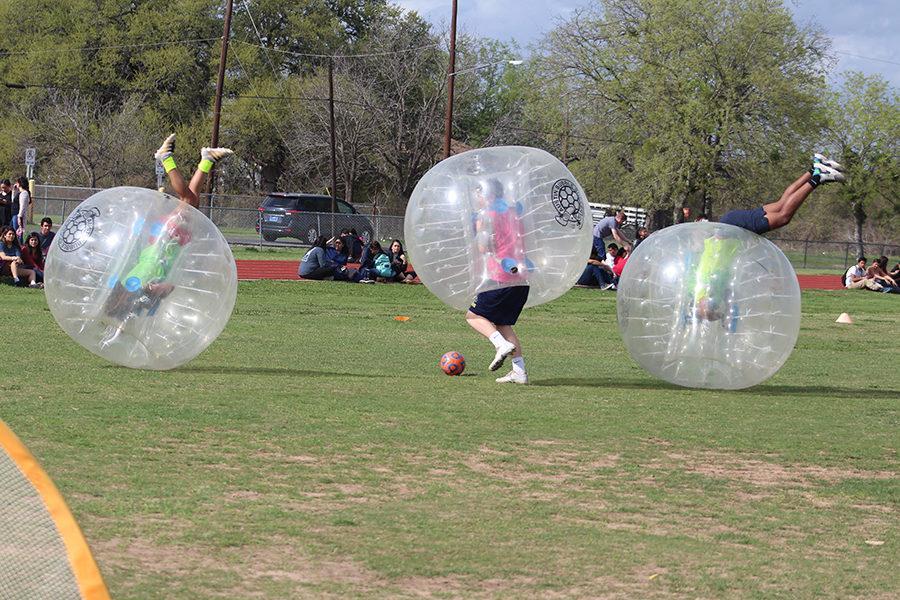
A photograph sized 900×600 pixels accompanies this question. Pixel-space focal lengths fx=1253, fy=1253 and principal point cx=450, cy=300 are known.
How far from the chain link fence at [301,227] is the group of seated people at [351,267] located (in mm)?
10403

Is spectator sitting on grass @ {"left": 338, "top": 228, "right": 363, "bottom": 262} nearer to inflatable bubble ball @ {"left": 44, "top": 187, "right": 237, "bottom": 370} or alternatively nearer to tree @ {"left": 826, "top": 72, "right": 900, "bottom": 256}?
inflatable bubble ball @ {"left": 44, "top": 187, "right": 237, "bottom": 370}

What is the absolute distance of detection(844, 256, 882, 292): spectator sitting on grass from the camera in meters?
32.9

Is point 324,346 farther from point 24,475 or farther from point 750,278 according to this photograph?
point 24,475

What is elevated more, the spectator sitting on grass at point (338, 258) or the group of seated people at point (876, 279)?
the spectator sitting on grass at point (338, 258)

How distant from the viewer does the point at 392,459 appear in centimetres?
749

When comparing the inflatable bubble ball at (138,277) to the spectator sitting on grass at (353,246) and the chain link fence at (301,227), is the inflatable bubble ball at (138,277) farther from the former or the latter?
the chain link fence at (301,227)

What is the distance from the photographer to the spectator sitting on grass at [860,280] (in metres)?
32.9

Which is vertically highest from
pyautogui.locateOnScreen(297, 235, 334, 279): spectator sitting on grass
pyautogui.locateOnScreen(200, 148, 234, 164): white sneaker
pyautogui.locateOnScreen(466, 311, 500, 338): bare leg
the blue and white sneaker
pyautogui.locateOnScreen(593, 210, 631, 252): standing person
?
pyautogui.locateOnScreen(200, 148, 234, 164): white sneaker

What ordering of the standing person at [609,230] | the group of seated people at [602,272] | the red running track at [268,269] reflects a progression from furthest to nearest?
the group of seated people at [602,272]
the red running track at [268,269]
the standing person at [609,230]

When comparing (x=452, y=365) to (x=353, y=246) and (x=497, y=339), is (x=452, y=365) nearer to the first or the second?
(x=497, y=339)

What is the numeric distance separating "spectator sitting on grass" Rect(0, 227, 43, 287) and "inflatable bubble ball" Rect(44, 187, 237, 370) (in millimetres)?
10993

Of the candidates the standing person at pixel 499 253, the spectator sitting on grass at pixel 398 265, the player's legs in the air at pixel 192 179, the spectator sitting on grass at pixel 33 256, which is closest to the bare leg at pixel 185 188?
the player's legs in the air at pixel 192 179

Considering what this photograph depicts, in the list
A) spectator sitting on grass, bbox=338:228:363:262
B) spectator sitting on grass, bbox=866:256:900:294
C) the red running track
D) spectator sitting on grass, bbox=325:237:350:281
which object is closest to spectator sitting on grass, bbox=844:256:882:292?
spectator sitting on grass, bbox=866:256:900:294

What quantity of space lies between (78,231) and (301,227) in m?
28.9
